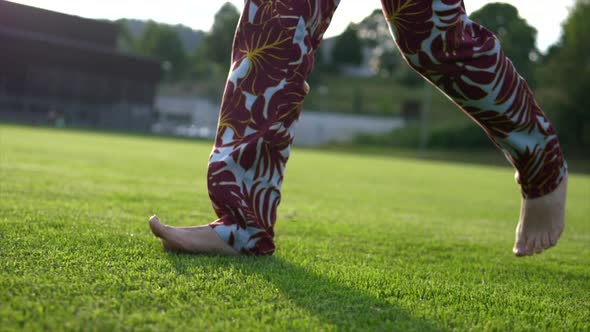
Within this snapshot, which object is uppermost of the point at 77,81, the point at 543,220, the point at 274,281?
the point at 77,81

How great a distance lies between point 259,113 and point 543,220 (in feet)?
2.82

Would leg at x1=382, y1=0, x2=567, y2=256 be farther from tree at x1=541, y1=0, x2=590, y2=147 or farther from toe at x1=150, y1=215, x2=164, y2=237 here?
tree at x1=541, y1=0, x2=590, y2=147

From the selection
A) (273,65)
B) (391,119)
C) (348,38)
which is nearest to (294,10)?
(273,65)

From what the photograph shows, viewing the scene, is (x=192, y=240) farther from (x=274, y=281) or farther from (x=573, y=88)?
(x=573, y=88)

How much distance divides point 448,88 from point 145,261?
808 mm

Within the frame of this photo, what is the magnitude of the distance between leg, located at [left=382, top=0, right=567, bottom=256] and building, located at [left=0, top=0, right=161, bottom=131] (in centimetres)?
3237

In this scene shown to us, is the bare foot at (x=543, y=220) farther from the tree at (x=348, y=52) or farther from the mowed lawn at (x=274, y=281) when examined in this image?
the tree at (x=348, y=52)

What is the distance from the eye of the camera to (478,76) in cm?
146

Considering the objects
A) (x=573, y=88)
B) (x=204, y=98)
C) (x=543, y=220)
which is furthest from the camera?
(x=204, y=98)

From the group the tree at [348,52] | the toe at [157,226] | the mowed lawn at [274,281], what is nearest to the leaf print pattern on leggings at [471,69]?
the mowed lawn at [274,281]

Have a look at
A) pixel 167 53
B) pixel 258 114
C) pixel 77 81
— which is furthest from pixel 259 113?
pixel 167 53

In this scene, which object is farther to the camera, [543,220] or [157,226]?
[543,220]

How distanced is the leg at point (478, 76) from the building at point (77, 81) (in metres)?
32.4

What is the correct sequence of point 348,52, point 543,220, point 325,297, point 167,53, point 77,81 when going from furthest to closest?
point 348,52 < point 167,53 < point 77,81 < point 543,220 < point 325,297
